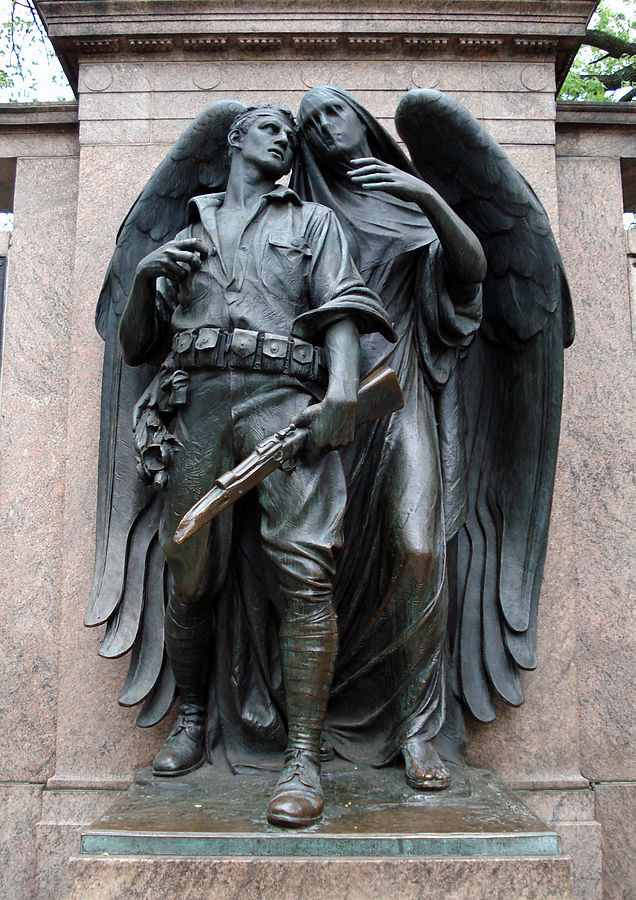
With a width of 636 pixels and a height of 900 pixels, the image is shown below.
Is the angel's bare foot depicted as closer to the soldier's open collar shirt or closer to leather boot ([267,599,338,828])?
leather boot ([267,599,338,828])

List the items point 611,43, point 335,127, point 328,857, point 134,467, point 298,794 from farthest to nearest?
point 611,43 → point 134,467 → point 335,127 → point 298,794 → point 328,857

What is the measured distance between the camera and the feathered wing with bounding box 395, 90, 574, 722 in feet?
13.9

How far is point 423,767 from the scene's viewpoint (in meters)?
3.62

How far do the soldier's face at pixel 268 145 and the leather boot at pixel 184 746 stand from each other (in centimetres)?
230

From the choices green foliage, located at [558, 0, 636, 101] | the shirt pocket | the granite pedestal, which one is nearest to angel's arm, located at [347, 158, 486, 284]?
the shirt pocket

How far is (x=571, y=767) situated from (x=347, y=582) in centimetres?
138

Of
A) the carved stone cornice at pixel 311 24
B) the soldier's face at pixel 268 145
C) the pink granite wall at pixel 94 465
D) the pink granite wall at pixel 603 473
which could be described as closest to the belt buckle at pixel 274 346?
the soldier's face at pixel 268 145

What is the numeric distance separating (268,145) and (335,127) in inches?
15.9

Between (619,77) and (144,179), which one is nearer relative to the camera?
(144,179)

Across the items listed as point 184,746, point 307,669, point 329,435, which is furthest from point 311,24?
Result: point 184,746

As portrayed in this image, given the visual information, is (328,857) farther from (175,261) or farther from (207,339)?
(175,261)

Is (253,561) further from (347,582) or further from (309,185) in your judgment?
(309,185)

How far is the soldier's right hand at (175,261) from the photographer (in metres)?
3.70

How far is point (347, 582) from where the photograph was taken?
4.07 m
